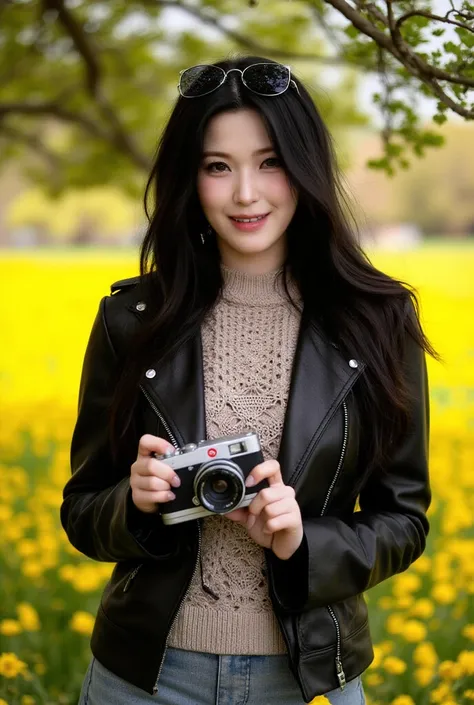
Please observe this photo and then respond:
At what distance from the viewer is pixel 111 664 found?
2111 mm

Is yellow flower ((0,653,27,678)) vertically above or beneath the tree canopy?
beneath

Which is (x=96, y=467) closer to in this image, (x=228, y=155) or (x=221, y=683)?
(x=221, y=683)

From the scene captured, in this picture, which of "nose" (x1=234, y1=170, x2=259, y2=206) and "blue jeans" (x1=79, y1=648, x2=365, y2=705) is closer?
"blue jeans" (x1=79, y1=648, x2=365, y2=705)

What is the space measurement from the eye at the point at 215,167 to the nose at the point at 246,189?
0.07 m

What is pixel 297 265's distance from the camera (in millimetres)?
2391

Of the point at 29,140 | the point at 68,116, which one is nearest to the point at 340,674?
the point at 68,116

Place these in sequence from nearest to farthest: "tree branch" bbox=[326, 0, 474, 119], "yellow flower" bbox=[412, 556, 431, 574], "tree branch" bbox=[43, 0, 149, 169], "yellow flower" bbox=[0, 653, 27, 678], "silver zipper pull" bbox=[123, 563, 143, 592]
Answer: "silver zipper pull" bbox=[123, 563, 143, 592] < "tree branch" bbox=[326, 0, 474, 119] < "yellow flower" bbox=[0, 653, 27, 678] < "yellow flower" bbox=[412, 556, 431, 574] < "tree branch" bbox=[43, 0, 149, 169]

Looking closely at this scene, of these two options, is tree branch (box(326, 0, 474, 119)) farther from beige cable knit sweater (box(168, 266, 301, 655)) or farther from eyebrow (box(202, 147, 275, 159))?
beige cable knit sweater (box(168, 266, 301, 655))

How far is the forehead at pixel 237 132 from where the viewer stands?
7.16ft

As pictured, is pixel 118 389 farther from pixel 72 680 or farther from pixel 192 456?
pixel 72 680

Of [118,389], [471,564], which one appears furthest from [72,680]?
[118,389]

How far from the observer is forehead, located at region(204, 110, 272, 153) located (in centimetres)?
218

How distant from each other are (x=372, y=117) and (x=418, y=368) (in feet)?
24.3

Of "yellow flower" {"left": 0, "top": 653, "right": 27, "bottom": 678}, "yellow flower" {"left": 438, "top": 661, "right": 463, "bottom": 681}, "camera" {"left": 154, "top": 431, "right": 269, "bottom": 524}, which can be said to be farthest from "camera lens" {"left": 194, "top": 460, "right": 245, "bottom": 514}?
"yellow flower" {"left": 438, "top": 661, "right": 463, "bottom": 681}
